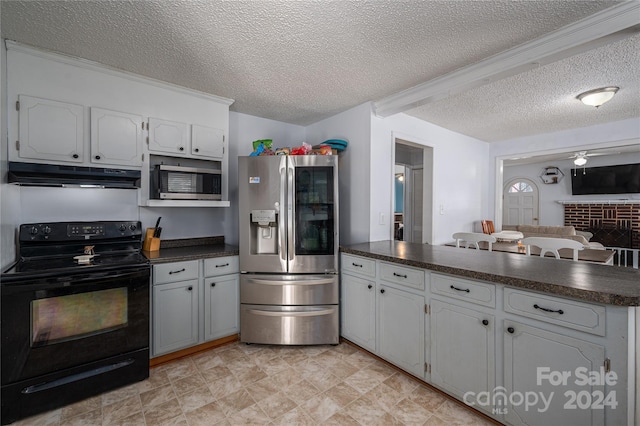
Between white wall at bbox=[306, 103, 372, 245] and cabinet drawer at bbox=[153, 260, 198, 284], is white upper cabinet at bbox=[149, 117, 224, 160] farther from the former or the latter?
white wall at bbox=[306, 103, 372, 245]

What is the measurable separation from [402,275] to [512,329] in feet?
2.43

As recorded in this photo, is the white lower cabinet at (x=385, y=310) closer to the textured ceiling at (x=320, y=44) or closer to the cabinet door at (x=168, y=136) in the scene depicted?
the textured ceiling at (x=320, y=44)

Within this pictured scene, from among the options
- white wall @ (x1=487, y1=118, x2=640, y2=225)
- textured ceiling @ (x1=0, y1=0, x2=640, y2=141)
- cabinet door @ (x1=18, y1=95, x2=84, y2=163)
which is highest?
textured ceiling @ (x1=0, y1=0, x2=640, y2=141)

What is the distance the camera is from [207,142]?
108 inches

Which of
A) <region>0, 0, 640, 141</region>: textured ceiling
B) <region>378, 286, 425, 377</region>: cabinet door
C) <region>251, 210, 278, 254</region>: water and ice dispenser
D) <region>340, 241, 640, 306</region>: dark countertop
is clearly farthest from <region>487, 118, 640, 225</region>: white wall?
<region>251, 210, 278, 254</region>: water and ice dispenser

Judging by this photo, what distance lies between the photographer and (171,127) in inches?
101

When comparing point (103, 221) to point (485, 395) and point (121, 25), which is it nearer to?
point (121, 25)

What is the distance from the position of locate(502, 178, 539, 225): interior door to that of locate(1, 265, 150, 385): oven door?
8.83m

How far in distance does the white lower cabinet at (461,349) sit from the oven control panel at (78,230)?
8.28 feet

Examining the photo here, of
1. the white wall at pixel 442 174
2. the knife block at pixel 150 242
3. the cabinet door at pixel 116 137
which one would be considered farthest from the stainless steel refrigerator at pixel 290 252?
the cabinet door at pixel 116 137

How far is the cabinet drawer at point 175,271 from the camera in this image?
2207 millimetres

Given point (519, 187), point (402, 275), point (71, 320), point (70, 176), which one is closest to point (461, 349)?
point (402, 275)

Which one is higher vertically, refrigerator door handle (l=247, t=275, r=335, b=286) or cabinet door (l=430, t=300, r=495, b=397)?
refrigerator door handle (l=247, t=275, r=335, b=286)

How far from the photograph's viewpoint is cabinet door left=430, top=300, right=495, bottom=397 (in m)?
1.61
